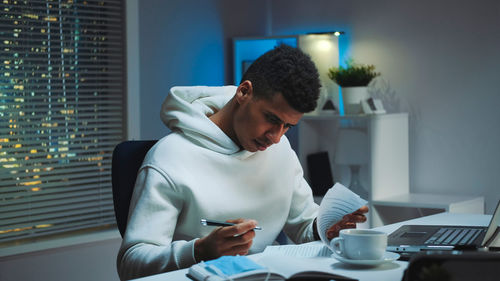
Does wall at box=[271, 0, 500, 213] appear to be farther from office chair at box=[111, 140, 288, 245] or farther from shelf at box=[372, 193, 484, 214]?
office chair at box=[111, 140, 288, 245]

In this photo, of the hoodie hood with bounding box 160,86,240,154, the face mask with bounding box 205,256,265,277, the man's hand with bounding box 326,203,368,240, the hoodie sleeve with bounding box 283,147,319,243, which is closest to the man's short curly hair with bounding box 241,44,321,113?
the hoodie hood with bounding box 160,86,240,154

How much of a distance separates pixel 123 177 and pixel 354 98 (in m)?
2.13

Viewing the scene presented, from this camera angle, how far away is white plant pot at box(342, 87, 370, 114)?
147 inches

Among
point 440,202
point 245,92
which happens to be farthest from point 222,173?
point 440,202

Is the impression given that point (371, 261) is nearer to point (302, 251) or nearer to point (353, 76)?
point (302, 251)

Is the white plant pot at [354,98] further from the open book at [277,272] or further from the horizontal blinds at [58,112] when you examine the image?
the open book at [277,272]

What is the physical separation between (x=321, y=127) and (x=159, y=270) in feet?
9.09

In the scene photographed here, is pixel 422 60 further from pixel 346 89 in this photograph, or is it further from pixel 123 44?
pixel 123 44

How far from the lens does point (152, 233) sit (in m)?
1.64

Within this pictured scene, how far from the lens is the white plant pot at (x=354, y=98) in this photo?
12.2 feet

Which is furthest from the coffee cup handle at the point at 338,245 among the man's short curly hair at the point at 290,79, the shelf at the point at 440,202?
the shelf at the point at 440,202

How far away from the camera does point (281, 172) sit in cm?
202

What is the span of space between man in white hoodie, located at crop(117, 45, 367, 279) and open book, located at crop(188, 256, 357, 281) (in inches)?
4.9

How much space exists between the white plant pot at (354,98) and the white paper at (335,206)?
6.79 ft
